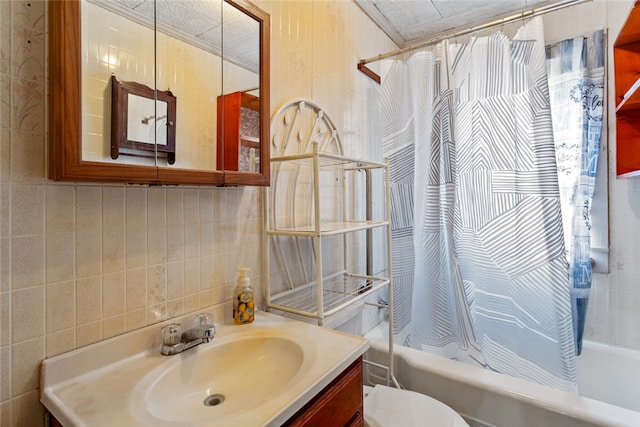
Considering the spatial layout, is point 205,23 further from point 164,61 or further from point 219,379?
point 219,379

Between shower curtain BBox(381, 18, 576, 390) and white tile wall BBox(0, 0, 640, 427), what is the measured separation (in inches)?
27.0

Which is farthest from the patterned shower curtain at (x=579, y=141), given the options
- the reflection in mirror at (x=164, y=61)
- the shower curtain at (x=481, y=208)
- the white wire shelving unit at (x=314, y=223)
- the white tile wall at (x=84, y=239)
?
the reflection in mirror at (x=164, y=61)

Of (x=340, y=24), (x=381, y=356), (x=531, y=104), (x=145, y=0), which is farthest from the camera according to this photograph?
(x=340, y=24)

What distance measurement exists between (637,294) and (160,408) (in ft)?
7.35

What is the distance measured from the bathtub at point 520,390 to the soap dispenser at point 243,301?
2.45ft

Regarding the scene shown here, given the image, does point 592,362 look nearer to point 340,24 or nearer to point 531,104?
point 531,104

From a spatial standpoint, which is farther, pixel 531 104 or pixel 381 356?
pixel 381 356

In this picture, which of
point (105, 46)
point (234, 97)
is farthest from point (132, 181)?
point (234, 97)

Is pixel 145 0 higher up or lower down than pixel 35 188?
higher up

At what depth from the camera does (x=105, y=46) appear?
71 cm

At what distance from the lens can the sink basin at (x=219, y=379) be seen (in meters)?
0.72

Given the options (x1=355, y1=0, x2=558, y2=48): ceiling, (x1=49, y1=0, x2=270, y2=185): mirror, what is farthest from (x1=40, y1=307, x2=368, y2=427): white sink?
(x1=355, y1=0, x2=558, y2=48): ceiling

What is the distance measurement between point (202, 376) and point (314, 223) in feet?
2.12

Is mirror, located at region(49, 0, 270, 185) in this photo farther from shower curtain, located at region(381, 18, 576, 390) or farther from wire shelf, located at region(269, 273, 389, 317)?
shower curtain, located at region(381, 18, 576, 390)
